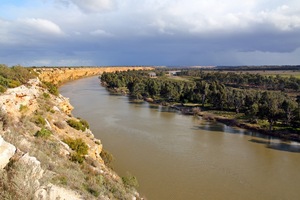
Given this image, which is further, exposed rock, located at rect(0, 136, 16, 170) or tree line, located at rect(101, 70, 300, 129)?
tree line, located at rect(101, 70, 300, 129)

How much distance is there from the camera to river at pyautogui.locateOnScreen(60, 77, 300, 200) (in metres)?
17.1

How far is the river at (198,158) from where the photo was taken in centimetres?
1709

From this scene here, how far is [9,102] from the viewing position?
15.2 meters

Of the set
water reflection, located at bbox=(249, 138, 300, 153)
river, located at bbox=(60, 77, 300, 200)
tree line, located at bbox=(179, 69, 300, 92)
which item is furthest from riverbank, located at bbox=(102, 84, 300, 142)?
tree line, located at bbox=(179, 69, 300, 92)

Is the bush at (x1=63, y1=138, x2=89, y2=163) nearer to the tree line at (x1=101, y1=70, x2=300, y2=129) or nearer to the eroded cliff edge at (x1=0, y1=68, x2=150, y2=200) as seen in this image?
the eroded cliff edge at (x1=0, y1=68, x2=150, y2=200)

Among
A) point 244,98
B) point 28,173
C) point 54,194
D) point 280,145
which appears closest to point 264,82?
point 244,98

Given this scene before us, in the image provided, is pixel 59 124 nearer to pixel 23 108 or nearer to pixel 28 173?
pixel 23 108

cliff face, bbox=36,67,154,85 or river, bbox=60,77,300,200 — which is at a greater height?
cliff face, bbox=36,67,154,85

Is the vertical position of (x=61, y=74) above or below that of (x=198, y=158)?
above

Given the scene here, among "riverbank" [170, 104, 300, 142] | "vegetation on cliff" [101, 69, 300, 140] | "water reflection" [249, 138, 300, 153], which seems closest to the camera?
"water reflection" [249, 138, 300, 153]

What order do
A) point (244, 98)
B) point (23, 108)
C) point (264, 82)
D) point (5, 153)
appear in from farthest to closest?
point (264, 82), point (244, 98), point (23, 108), point (5, 153)

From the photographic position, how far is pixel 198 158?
22438mm

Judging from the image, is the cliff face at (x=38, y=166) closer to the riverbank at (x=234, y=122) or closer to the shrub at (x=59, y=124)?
the shrub at (x=59, y=124)

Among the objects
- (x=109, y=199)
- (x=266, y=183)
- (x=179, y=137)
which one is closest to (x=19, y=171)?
(x=109, y=199)
